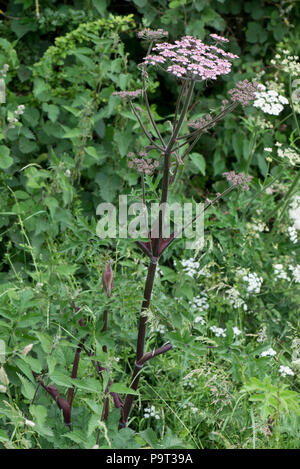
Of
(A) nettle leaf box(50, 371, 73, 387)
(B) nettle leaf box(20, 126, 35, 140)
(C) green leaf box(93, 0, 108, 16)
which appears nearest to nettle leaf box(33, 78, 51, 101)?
(B) nettle leaf box(20, 126, 35, 140)

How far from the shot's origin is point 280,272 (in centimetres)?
284

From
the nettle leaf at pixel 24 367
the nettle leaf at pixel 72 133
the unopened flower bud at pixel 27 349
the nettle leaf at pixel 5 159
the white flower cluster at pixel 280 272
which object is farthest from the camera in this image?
the nettle leaf at pixel 72 133

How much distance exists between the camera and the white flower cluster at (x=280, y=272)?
2.77 meters

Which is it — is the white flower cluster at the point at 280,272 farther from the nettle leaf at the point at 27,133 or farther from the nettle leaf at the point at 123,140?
the nettle leaf at the point at 27,133

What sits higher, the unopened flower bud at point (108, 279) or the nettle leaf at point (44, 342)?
the unopened flower bud at point (108, 279)

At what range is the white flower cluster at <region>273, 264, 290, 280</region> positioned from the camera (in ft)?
9.09

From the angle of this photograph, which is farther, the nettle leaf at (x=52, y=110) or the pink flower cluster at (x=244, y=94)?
the nettle leaf at (x=52, y=110)

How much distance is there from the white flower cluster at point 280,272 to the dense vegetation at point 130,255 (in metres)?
0.02

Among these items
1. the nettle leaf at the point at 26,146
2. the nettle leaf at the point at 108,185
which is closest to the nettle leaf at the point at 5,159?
the nettle leaf at the point at 26,146

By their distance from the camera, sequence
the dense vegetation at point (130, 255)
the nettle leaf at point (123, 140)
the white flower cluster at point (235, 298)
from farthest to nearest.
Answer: the nettle leaf at point (123, 140) → the white flower cluster at point (235, 298) → the dense vegetation at point (130, 255)

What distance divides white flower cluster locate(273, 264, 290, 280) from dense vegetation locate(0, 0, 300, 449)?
0.06 feet

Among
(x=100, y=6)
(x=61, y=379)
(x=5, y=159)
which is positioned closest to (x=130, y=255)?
(x=5, y=159)

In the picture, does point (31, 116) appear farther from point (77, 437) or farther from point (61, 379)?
point (77, 437)

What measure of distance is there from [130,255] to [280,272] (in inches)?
28.3
